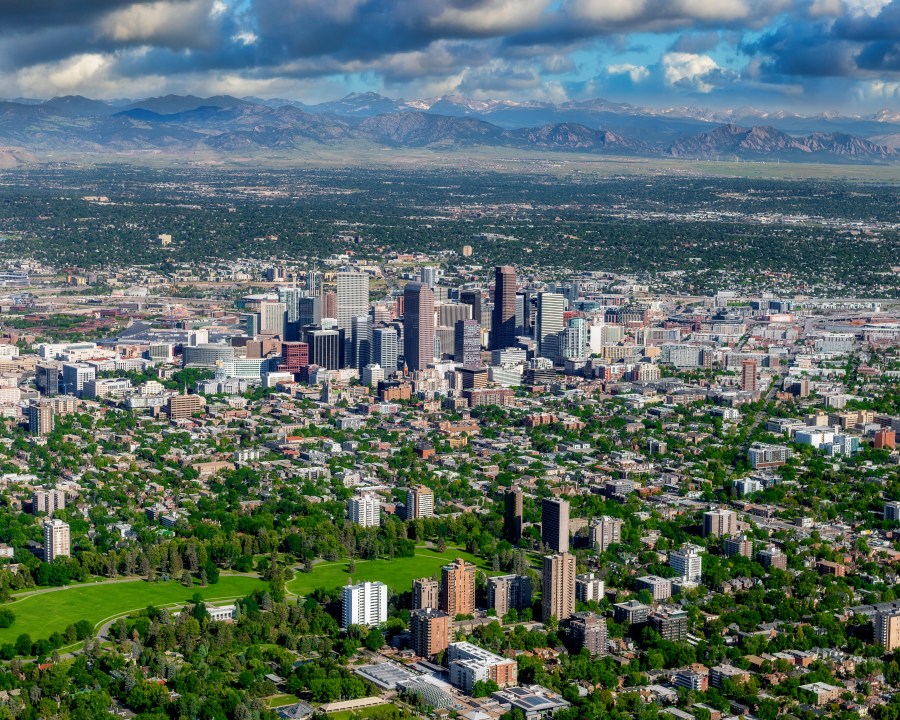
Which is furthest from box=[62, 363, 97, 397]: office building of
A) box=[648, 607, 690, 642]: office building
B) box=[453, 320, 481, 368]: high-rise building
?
box=[648, 607, 690, 642]: office building

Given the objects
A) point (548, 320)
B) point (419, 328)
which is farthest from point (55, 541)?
point (548, 320)

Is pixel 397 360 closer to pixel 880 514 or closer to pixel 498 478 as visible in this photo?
pixel 498 478

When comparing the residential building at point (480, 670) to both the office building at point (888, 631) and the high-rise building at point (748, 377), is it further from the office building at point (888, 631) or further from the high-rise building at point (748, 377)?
the high-rise building at point (748, 377)

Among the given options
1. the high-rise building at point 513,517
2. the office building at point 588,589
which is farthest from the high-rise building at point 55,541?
the office building at point 588,589

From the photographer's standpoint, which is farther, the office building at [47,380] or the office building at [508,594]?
the office building at [47,380]

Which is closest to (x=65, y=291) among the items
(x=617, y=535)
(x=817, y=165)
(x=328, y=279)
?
(x=328, y=279)

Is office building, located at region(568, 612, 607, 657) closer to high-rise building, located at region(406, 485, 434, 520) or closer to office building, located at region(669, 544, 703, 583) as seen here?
office building, located at region(669, 544, 703, 583)

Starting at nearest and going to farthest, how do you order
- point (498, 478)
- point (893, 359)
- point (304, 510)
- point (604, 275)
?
point (304, 510)
point (498, 478)
point (893, 359)
point (604, 275)
